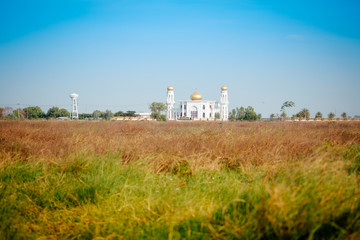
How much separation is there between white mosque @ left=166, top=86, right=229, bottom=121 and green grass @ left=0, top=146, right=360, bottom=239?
69.8 meters

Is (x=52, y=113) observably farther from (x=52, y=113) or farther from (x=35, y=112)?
(x=35, y=112)

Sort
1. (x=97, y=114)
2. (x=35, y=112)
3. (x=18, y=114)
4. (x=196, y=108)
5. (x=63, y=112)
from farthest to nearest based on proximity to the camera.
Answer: (x=196, y=108)
(x=63, y=112)
(x=35, y=112)
(x=97, y=114)
(x=18, y=114)

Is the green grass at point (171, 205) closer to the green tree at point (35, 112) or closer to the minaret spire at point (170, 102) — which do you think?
the green tree at point (35, 112)

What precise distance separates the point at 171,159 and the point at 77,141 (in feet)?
9.49

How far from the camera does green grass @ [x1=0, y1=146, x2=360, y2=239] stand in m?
1.86

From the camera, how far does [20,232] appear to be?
2.31 m

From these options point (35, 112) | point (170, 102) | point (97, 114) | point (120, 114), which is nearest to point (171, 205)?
point (97, 114)

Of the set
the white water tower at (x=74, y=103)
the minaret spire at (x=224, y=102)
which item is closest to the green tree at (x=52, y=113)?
the white water tower at (x=74, y=103)

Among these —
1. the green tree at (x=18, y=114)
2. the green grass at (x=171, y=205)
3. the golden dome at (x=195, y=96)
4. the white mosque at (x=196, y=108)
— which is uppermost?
the golden dome at (x=195, y=96)

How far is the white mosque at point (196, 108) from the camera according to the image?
75.4 m

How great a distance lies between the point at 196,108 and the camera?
76062 millimetres

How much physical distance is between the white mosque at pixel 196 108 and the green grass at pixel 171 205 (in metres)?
69.8

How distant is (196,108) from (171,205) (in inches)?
2914

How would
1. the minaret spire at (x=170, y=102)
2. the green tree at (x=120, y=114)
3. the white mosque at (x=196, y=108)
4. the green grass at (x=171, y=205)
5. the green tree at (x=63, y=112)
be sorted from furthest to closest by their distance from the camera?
the minaret spire at (x=170, y=102) < the white mosque at (x=196, y=108) < the green tree at (x=120, y=114) < the green tree at (x=63, y=112) < the green grass at (x=171, y=205)
